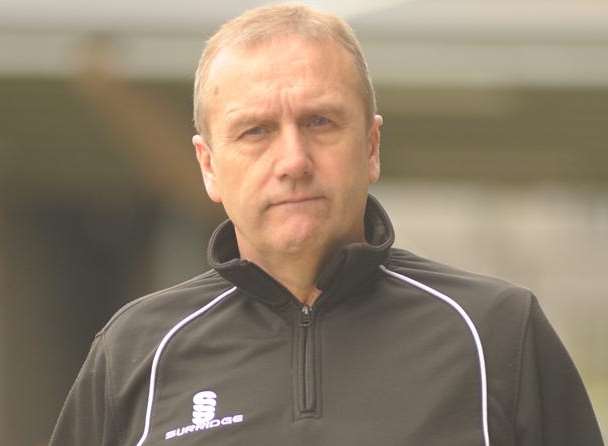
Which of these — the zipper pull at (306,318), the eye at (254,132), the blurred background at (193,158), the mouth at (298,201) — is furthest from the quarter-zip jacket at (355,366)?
the blurred background at (193,158)

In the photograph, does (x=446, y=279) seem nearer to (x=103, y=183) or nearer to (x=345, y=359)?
(x=345, y=359)

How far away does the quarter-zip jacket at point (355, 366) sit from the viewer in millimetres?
2312

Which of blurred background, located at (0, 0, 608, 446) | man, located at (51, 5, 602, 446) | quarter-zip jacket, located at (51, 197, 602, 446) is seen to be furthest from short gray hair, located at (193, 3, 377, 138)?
blurred background, located at (0, 0, 608, 446)

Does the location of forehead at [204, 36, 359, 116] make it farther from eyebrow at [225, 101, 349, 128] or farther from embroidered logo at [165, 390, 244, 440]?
embroidered logo at [165, 390, 244, 440]

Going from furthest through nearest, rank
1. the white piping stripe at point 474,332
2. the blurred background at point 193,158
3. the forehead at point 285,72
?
1. the blurred background at point 193,158
2. the forehead at point 285,72
3. the white piping stripe at point 474,332

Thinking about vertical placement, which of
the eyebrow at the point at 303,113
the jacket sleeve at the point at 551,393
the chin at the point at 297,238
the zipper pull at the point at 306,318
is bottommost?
the jacket sleeve at the point at 551,393

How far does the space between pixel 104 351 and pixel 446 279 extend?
669mm

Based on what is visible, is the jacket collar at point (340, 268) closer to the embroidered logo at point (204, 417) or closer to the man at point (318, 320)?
the man at point (318, 320)

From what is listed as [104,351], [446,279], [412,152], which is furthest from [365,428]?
[412,152]

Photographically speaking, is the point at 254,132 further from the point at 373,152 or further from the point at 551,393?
the point at 551,393

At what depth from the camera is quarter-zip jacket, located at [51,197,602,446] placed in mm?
2312

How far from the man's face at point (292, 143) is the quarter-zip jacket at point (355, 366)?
83 millimetres

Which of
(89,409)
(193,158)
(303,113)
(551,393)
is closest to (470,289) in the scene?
(551,393)

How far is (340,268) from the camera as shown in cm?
241
